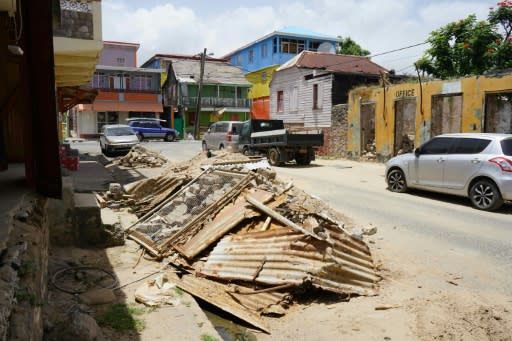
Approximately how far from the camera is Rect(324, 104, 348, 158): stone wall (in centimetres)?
2312

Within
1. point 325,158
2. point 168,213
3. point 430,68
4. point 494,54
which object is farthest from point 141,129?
point 168,213

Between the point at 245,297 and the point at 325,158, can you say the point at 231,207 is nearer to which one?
the point at 245,297

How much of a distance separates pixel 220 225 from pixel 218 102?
43.6 metres

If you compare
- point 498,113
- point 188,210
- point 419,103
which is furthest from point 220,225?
point 419,103

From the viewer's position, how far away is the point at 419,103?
1808 centimetres

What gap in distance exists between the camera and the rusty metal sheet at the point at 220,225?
657 cm

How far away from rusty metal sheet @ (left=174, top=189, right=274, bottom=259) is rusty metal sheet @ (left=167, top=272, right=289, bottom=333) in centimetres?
89

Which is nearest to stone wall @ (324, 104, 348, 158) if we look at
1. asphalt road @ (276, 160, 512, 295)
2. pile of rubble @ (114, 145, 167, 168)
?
pile of rubble @ (114, 145, 167, 168)

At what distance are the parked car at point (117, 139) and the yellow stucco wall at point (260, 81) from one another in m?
22.5

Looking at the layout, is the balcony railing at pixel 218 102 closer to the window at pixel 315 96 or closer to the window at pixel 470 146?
the window at pixel 315 96

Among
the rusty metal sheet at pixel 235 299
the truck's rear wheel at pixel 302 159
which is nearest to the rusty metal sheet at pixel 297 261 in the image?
the rusty metal sheet at pixel 235 299

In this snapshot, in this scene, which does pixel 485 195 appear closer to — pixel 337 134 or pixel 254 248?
pixel 254 248

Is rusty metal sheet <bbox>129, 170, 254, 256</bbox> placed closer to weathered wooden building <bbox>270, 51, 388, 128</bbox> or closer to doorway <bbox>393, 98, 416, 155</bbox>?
doorway <bbox>393, 98, 416, 155</bbox>

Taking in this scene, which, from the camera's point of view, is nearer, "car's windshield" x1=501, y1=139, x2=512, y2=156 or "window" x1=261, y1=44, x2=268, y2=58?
"car's windshield" x1=501, y1=139, x2=512, y2=156
